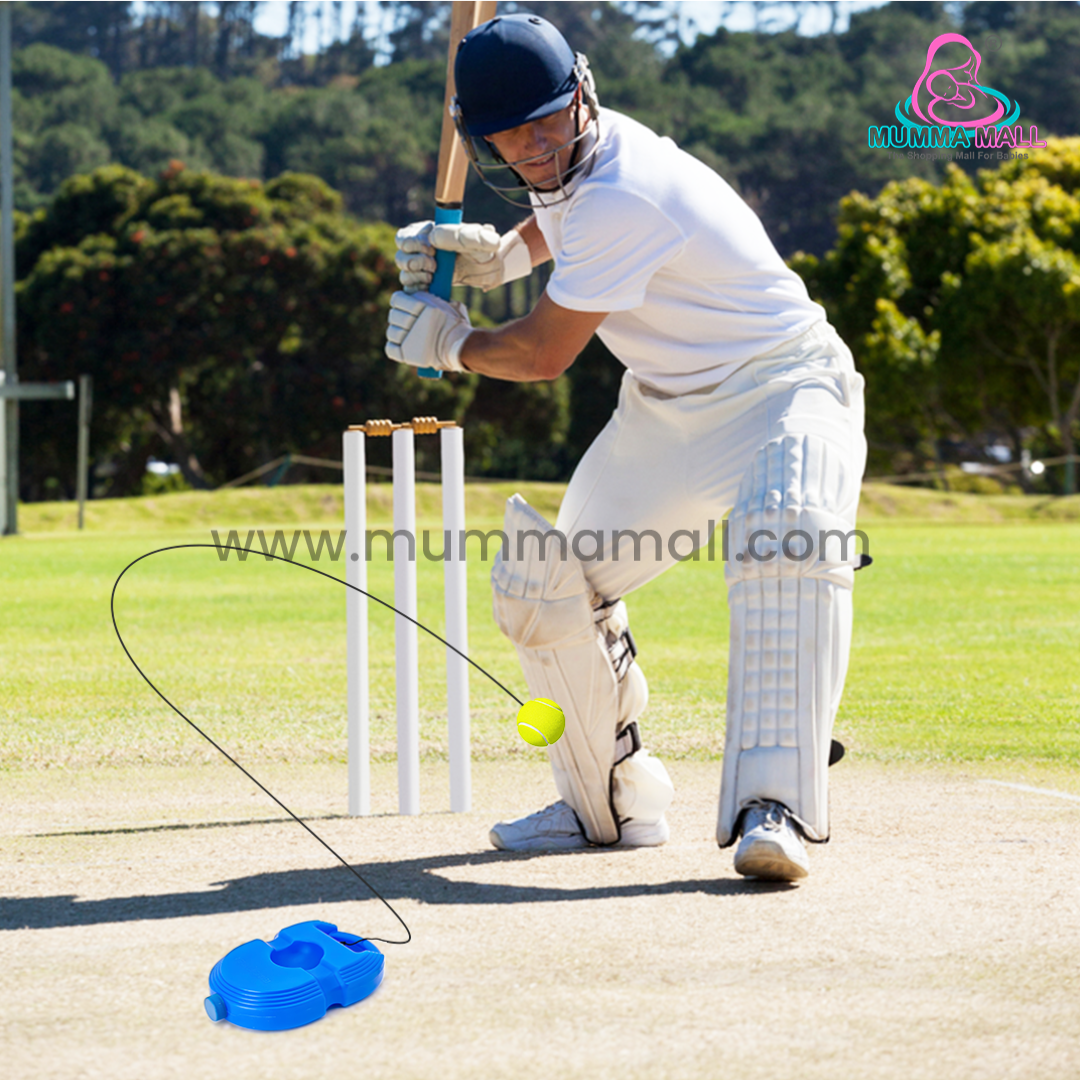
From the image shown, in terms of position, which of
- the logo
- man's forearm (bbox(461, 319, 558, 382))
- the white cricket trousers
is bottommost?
the white cricket trousers

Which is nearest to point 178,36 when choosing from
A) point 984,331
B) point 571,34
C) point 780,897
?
point 571,34

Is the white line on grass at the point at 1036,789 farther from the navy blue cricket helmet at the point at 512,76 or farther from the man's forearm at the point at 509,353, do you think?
the navy blue cricket helmet at the point at 512,76

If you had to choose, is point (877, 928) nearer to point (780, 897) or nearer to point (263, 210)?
point (780, 897)

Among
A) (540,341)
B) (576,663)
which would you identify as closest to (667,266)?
(540,341)

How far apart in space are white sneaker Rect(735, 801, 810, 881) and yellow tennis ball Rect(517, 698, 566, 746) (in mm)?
502

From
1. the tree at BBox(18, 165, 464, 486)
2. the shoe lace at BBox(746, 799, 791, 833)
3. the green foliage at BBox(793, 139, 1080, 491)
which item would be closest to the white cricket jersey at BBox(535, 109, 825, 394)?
the shoe lace at BBox(746, 799, 791, 833)

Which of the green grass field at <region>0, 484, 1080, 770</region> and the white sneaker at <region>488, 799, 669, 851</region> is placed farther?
the green grass field at <region>0, 484, 1080, 770</region>

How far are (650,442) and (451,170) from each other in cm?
109

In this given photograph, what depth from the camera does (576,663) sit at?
374 cm

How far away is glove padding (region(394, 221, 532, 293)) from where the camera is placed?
3.93 metres

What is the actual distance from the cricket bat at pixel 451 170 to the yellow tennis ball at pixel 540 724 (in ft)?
3.23

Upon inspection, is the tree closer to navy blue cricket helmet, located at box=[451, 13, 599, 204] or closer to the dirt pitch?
the dirt pitch

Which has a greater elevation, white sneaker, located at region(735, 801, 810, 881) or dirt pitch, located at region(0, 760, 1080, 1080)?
white sneaker, located at region(735, 801, 810, 881)

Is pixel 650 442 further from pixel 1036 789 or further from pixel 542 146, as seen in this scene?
pixel 1036 789
